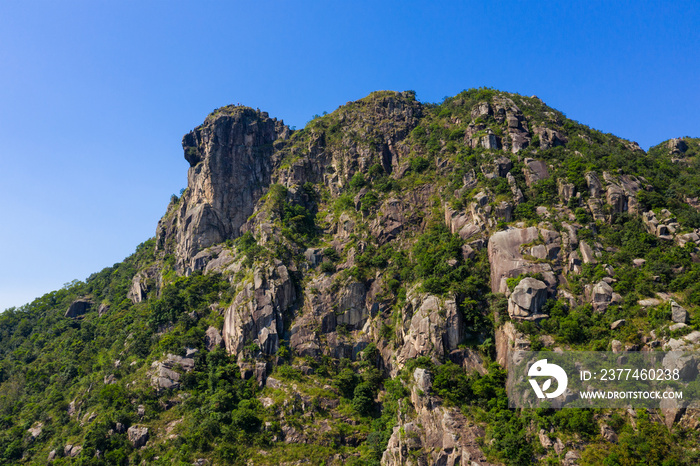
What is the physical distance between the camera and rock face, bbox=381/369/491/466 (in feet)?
181

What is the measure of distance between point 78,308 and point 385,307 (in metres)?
94.3

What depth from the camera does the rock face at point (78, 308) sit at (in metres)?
120

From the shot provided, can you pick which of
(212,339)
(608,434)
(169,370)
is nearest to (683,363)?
(608,434)

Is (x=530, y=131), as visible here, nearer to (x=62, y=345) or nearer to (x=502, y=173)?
(x=502, y=173)

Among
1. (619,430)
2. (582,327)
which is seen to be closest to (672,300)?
(582,327)

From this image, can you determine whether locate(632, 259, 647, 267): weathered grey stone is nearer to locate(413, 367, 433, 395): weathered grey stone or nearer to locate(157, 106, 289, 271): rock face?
locate(413, 367, 433, 395): weathered grey stone

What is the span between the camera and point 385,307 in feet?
279

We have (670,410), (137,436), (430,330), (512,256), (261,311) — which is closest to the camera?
(670,410)

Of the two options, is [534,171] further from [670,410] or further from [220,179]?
[220,179]

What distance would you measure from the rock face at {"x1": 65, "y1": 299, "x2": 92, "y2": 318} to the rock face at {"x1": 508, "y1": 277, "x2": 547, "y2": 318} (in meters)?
118

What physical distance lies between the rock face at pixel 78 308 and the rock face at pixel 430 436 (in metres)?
103

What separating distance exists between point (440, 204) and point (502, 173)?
49.1ft

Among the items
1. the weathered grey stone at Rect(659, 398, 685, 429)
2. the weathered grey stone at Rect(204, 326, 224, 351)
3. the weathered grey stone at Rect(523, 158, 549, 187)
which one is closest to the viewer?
the weathered grey stone at Rect(659, 398, 685, 429)

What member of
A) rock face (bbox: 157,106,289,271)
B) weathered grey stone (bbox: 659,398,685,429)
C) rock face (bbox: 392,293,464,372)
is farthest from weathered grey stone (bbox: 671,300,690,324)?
rock face (bbox: 157,106,289,271)
